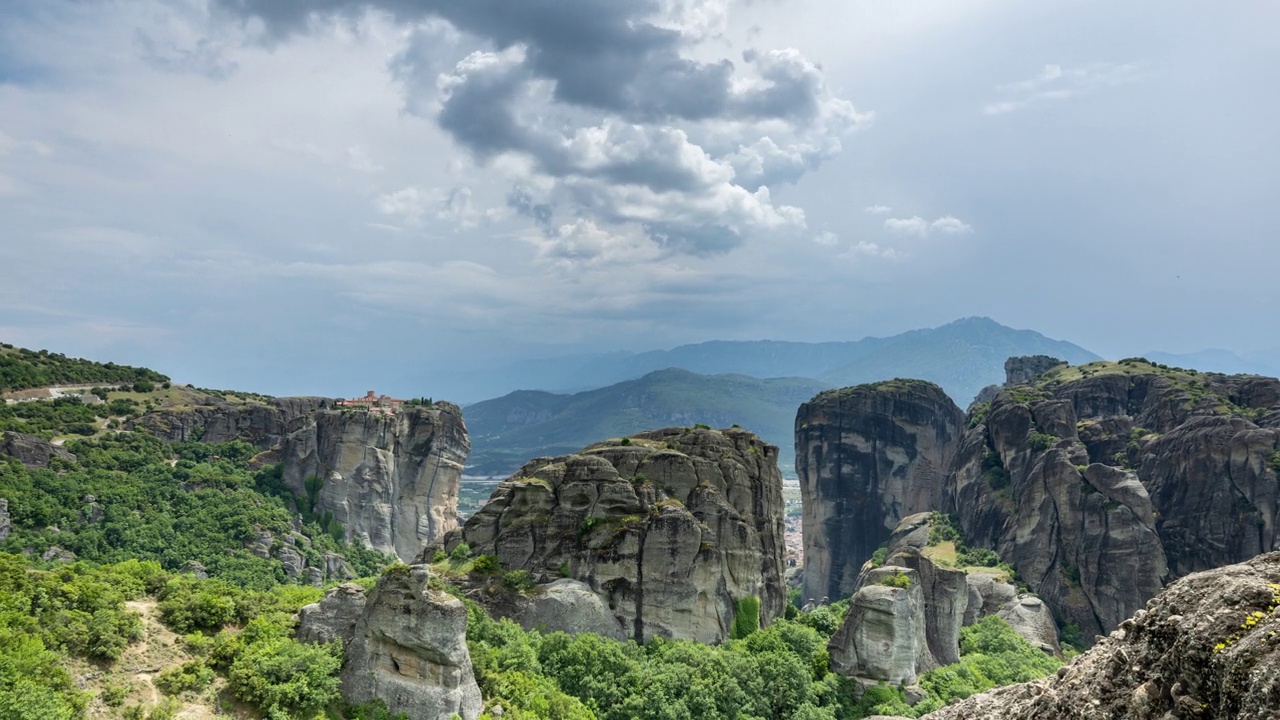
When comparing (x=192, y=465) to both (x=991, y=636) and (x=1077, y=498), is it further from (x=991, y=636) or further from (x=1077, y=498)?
(x=1077, y=498)

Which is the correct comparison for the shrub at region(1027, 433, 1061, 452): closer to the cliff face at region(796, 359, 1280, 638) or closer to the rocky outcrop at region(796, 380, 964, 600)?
the cliff face at region(796, 359, 1280, 638)

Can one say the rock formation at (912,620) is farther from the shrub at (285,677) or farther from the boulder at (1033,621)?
the shrub at (285,677)

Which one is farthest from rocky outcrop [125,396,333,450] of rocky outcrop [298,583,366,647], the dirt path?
rocky outcrop [298,583,366,647]

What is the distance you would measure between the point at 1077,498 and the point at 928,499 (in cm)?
4471

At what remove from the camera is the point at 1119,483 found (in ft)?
278

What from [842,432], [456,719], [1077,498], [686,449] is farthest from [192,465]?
[1077,498]

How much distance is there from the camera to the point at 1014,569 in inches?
3558

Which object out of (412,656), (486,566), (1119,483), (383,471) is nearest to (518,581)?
(486,566)

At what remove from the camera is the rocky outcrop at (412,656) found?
31469 millimetres

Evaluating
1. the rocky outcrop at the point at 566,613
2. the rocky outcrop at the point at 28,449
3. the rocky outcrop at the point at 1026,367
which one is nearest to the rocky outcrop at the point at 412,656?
the rocky outcrop at the point at 566,613

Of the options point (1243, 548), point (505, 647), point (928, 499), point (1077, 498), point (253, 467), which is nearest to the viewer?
point (505, 647)

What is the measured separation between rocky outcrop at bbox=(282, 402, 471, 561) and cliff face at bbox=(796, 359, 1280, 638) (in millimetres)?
76325

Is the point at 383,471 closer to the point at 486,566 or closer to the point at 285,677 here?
the point at 486,566

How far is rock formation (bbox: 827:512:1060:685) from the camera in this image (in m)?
48.1
